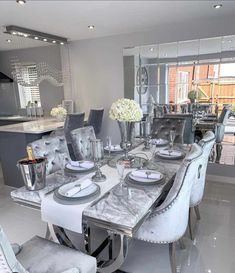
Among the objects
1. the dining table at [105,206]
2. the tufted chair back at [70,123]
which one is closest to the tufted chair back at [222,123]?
the dining table at [105,206]

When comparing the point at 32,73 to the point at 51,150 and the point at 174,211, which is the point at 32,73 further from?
the point at 174,211

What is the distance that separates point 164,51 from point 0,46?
156 inches

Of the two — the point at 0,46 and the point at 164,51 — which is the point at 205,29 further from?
the point at 0,46

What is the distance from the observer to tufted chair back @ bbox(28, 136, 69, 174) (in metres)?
2.09

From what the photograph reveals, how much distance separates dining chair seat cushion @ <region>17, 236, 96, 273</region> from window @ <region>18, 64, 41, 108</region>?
4305mm

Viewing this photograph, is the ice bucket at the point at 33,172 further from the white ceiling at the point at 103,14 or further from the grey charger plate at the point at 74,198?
the white ceiling at the point at 103,14

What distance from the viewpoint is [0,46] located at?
5371mm

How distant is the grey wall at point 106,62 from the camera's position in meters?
3.72

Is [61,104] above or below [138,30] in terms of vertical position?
below

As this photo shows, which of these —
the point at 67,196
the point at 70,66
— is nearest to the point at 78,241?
the point at 67,196

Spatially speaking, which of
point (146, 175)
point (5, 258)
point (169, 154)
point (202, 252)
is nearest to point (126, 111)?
point (146, 175)

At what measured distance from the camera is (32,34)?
388 cm

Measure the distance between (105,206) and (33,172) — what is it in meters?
0.57

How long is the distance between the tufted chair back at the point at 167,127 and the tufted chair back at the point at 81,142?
1.05 m
